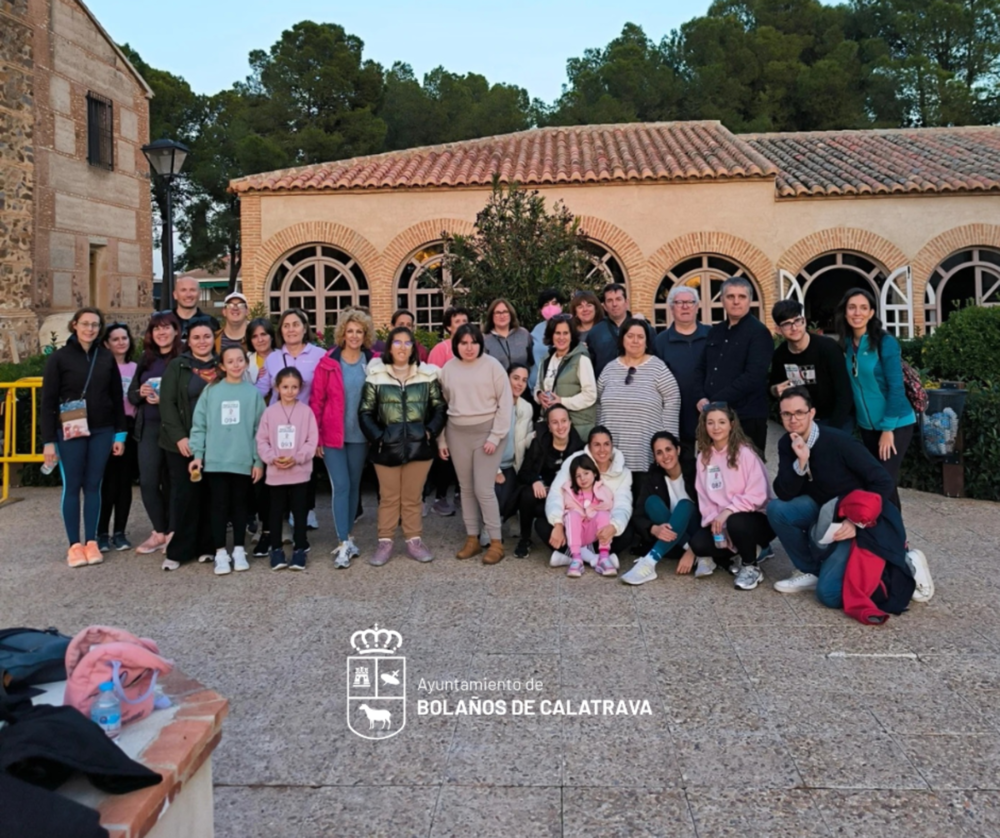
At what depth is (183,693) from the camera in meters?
2.41

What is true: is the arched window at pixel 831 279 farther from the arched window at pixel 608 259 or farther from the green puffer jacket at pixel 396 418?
the green puffer jacket at pixel 396 418

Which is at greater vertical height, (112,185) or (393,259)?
(112,185)

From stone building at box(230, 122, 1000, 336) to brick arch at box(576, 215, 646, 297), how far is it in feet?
0.06

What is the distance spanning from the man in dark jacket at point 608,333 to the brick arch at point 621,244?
366 inches

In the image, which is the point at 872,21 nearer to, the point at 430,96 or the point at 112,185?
the point at 430,96

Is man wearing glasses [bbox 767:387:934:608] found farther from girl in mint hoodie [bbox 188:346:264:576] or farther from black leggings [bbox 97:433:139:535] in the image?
black leggings [bbox 97:433:139:535]

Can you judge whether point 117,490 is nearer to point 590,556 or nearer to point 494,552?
point 494,552

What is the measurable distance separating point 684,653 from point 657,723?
2.55 ft

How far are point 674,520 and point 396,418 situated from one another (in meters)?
2.03

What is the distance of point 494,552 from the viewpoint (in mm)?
5828

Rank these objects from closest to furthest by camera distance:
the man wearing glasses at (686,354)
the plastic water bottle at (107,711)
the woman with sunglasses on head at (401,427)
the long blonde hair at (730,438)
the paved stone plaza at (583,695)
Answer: the plastic water bottle at (107,711) → the paved stone plaza at (583,695) → the long blonde hair at (730,438) → the woman with sunglasses on head at (401,427) → the man wearing glasses at (686,354)

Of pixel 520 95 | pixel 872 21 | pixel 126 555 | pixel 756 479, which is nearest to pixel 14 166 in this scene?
pixel 126 555

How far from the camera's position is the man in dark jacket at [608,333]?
6.51 metres

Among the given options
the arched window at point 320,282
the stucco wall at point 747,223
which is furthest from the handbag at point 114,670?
the arched window at point 320,282
